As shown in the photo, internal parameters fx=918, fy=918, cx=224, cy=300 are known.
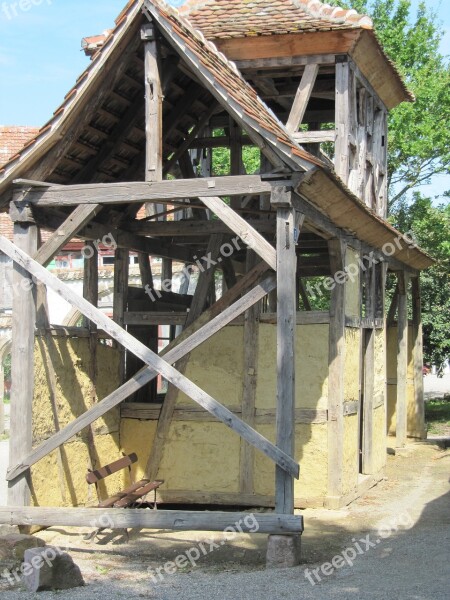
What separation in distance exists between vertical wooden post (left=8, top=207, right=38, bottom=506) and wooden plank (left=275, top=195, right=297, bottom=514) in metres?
2.53

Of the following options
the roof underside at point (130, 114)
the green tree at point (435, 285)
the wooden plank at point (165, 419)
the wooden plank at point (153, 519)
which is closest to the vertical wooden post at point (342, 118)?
the roof underside at point (130, 114)

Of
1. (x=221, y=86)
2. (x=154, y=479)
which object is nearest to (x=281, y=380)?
(x=221, y=86)

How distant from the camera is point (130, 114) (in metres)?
10.0

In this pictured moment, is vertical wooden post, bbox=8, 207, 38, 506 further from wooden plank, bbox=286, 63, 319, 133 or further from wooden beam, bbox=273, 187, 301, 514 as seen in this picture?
wooden plank, bbox=286, 63, 319, 133

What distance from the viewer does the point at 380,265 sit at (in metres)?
14.4

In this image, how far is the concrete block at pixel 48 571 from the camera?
7105 mm

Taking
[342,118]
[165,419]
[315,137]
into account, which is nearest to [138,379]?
[165,419]

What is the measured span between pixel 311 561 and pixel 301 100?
639cm

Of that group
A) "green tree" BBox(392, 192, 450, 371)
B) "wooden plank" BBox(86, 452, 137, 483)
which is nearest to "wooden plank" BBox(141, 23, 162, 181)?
"wooden plank" BBox(86, 452, 137, 483)

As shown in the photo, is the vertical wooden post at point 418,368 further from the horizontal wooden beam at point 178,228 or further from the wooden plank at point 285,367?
the wooden plank at point 285,367

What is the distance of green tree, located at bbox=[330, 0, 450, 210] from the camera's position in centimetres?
2519

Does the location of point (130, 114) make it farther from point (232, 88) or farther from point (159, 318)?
point (159, 318)

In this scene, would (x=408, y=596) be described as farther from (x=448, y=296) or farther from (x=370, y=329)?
(x=448, y=296)

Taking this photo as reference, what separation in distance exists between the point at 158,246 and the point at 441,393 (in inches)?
928
